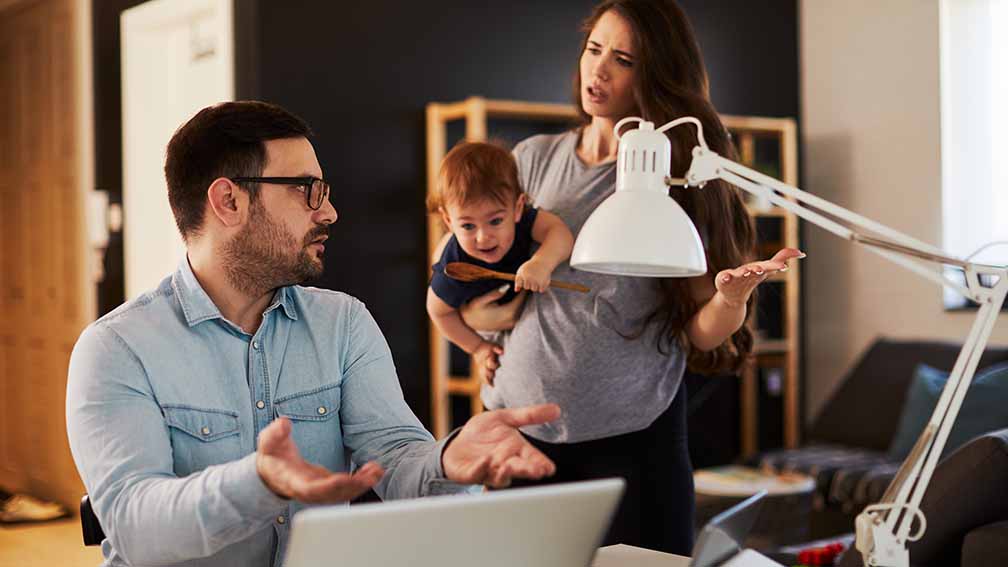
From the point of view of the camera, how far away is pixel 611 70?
1985mm

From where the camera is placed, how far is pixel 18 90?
18.5 ft

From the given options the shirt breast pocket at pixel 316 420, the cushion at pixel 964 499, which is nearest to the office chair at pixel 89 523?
the shirt breast pocket at pixel 316 420

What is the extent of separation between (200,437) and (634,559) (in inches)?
24.2

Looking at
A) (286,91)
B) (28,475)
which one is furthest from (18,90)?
(286,91)

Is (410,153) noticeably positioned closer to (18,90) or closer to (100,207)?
(100,207)

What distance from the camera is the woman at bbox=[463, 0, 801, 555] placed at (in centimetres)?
197

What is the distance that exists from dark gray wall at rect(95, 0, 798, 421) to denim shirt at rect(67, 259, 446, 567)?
241 cm

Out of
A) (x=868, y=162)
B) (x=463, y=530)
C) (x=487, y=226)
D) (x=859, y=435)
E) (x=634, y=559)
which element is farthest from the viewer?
(x=868, y=162)

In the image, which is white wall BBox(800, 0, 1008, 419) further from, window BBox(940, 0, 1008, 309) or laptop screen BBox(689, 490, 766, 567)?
laptop screen BBox(689, 490, 766, 567)

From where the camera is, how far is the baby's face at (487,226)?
2.15m

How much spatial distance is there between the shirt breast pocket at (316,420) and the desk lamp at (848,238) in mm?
571

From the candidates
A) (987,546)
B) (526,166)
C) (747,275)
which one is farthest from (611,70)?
(987,546)

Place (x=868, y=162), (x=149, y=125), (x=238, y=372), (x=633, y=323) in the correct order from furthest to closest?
(x=868, y=162) → (x=149, y=125) → (x=633, y=323) → (x=238, y=372)

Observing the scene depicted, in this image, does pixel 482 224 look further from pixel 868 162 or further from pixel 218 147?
pixel 868 162
